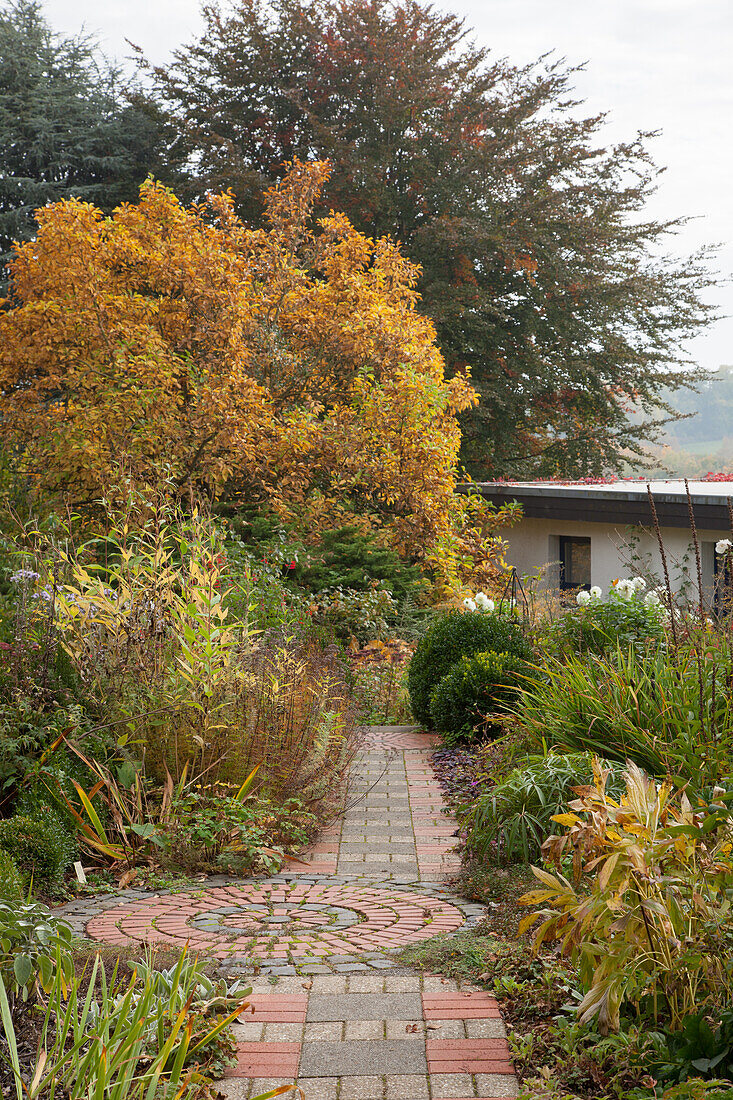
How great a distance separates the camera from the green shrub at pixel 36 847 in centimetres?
390

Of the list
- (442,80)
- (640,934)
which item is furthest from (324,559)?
(442,80)

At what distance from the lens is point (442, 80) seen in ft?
62.6

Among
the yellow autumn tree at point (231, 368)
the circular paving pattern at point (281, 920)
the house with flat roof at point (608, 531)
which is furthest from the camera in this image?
the house with flat roof at point (608, 531)

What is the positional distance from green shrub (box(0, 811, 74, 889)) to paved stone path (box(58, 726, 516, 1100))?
222mm

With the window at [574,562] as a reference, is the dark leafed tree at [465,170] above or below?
above

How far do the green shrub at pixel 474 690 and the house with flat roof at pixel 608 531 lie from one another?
3.31m

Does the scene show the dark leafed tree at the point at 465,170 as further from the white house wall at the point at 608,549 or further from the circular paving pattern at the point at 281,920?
the circular paving pattern at the point at 281,920

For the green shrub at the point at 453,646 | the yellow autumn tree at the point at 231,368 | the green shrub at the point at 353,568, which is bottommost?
the green shrub at the point at 453,646

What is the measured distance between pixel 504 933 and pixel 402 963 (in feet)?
1.34

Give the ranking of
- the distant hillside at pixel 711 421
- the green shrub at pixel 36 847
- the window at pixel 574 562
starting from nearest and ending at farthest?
1. the green shrub at pixel 36 847
2. the window at pixel 574 562
3. the distant hillside at pixel 711 421

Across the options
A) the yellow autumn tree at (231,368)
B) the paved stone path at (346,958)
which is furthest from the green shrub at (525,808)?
the yellow autumn tree at (231,368)

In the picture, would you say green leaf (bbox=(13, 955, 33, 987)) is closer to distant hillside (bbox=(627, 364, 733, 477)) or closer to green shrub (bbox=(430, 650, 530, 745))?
green shrub (bbox=(430, 650, 530, 745))

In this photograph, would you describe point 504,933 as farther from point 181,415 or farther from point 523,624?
point 181,415

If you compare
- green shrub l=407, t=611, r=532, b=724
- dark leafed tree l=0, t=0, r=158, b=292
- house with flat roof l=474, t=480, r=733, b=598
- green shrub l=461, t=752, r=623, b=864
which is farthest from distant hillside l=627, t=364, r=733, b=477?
green shrub l=461, t=752, r=623, b=864
